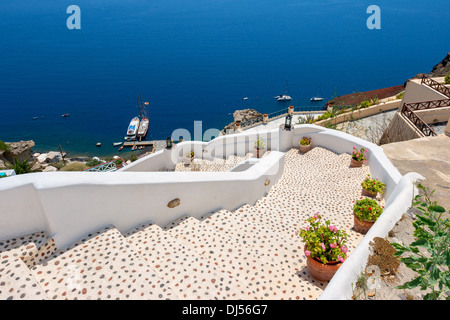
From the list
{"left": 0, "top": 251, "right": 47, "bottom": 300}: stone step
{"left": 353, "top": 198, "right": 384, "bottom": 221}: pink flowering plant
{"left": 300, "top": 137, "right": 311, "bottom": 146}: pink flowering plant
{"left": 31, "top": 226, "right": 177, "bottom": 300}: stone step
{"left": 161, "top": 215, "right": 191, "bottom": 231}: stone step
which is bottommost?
{"left": 161, "top": 215, "right": 191, "bottom": 231}: stone step

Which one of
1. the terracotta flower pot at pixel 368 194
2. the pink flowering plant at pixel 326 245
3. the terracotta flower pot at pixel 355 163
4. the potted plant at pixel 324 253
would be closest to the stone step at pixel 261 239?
the potted plant at pixel 324 253

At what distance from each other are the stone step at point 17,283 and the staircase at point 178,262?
0.5 inches

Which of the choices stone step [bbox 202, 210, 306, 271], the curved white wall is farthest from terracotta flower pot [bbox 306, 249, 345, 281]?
the curved white wall

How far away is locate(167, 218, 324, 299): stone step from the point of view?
4.79 metres

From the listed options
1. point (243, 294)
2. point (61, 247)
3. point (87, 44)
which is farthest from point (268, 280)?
point (87, 44)

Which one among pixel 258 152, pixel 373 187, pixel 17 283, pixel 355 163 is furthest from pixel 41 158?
pixel 373 187

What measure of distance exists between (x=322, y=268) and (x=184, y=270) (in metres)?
2.60

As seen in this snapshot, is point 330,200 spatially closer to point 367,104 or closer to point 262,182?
point 262,182

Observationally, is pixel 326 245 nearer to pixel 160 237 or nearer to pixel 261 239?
pixel 261 239

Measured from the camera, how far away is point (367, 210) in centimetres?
666

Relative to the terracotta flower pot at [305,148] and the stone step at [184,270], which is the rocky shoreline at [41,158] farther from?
the stone step at [184,270]

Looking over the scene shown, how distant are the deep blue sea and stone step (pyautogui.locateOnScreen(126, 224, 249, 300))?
2164 inches

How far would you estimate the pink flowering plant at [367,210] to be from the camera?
6.60 metres

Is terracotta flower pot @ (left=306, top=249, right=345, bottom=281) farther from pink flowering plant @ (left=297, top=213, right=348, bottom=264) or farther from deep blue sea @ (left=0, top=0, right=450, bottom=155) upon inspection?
deep blue sea @ (left=0, top=0, right=450, bottom=155)
